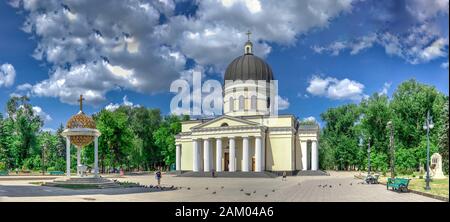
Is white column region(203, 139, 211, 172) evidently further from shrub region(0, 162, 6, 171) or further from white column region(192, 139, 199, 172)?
shrub region(0, 162, 6, 171)

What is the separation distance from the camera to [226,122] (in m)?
58.7

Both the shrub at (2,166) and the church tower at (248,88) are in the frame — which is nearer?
the church tower at (248,88)

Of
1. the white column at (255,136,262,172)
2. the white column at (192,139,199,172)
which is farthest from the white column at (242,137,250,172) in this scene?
the white column at (192,139,199,172)

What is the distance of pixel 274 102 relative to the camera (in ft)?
216

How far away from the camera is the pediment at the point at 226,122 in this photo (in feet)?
187

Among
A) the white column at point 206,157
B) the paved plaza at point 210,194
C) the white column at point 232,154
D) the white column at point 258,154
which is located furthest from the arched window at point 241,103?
the paved plaza at point 210,194

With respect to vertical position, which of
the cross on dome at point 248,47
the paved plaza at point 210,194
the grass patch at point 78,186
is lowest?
the grass patch at point 78,186

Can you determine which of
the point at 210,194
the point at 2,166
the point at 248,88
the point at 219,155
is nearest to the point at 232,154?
the point at 219,155

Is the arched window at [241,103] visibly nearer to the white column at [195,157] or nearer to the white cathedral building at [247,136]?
the white cathedral building at [247,136]

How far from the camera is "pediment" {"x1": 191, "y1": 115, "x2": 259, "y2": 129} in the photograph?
56941mm

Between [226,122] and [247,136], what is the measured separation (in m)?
4.20

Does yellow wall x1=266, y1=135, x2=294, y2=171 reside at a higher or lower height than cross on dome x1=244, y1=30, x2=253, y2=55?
lower

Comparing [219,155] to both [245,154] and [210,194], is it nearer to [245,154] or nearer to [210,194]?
[245,154]

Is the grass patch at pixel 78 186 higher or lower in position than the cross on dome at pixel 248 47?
lower
